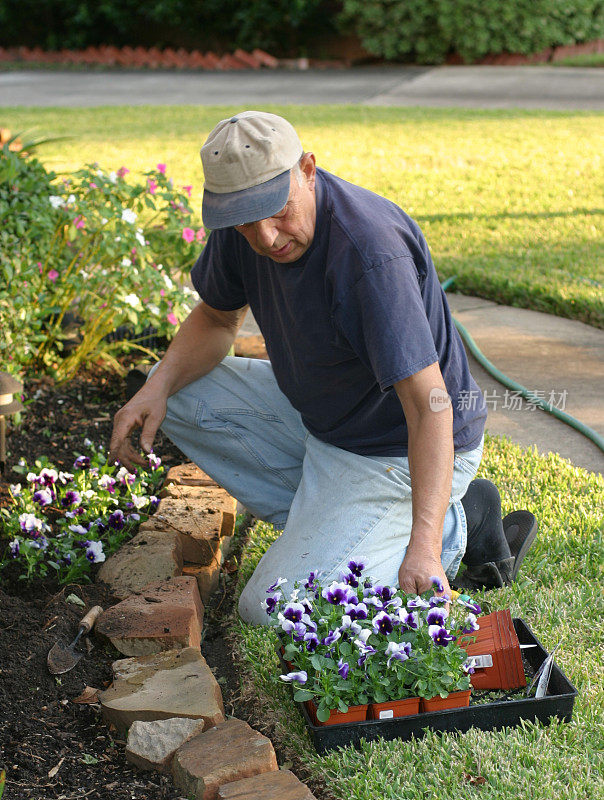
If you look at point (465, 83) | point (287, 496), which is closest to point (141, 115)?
point (465, 83)

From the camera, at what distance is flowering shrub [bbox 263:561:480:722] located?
2045mm

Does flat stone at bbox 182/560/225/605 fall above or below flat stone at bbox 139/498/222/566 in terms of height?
below

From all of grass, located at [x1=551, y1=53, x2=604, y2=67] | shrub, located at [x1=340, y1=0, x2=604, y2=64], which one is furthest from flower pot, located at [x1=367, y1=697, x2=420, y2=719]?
grass, located at [x1=551, y1=53, x2=604, y2=67]

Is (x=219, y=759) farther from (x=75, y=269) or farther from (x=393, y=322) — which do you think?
(x=75, y=269)

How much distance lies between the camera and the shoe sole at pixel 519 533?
2832 millimetres

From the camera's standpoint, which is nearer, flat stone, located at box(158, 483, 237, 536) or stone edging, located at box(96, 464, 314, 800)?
stone edging, located at box(96, 464, 314, 800)

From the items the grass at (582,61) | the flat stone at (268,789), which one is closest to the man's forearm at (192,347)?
the flat stone at (268,789)

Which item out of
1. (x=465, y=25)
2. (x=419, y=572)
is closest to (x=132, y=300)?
(x=419, y=572)

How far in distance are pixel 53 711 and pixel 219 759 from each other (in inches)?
19.8

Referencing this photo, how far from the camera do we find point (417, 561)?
2164 millimetres

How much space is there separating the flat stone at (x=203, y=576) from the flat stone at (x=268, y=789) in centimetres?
92

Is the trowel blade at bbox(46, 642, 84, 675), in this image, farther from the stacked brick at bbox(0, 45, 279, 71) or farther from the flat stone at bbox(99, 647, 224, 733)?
the stacked brick at bbox(0, 45, 279, 71)

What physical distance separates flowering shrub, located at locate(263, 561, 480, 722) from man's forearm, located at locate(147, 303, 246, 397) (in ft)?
3.41

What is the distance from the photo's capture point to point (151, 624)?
247cm
